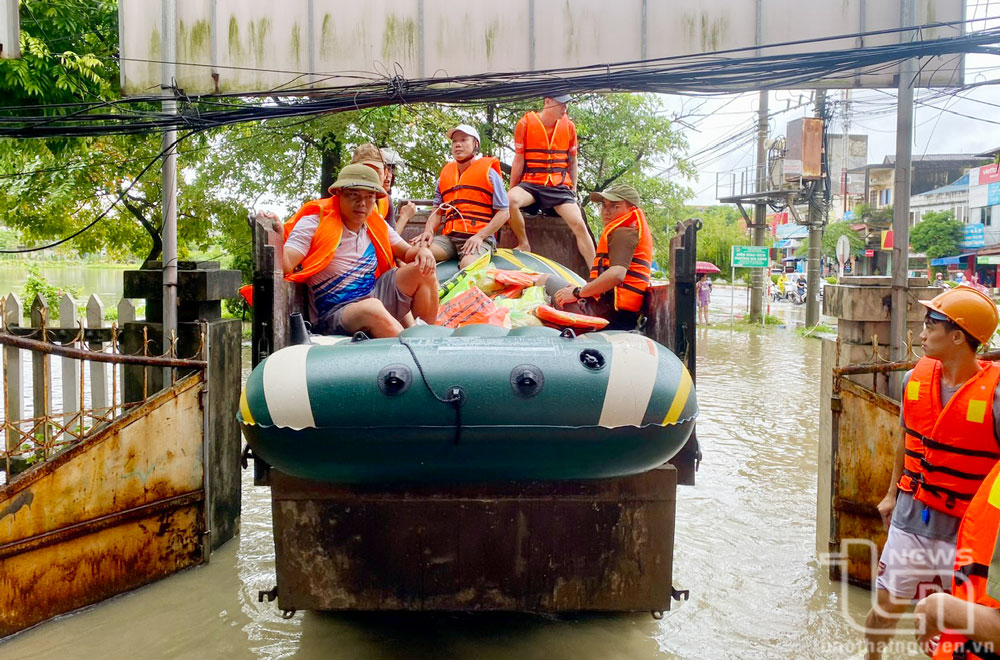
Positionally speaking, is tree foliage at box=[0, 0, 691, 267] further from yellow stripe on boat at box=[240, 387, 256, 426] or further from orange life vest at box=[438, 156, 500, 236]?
yellow stripe on boat at box=[240, 387, 256, 426]

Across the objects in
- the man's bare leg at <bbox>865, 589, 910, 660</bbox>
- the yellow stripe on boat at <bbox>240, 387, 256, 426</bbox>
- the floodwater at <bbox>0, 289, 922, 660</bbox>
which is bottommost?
the floodwater at <bbox>0, 289, 922, 660</bbox>

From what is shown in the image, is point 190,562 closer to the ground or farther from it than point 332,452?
closer to the ground

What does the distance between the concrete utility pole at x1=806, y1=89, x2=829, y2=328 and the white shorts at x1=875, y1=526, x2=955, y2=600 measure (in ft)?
65.2

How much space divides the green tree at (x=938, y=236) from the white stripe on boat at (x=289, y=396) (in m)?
43.1

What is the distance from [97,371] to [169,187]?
1.58 m

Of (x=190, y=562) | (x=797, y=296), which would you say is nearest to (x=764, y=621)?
(x=190, y=562)

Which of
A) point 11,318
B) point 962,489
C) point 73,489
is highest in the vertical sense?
point 11,318

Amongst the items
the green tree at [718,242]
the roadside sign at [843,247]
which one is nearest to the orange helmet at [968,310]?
the roadside sign at [843,247]

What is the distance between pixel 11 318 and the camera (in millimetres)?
5465

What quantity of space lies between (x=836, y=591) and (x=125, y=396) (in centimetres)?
513

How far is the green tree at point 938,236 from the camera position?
40656 mm

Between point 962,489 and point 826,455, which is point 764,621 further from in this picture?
point 962,489

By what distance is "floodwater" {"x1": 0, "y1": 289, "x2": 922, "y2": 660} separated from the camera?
4340 mm

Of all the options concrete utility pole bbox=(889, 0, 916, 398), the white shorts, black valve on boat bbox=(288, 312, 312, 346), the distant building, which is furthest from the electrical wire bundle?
the distant building
